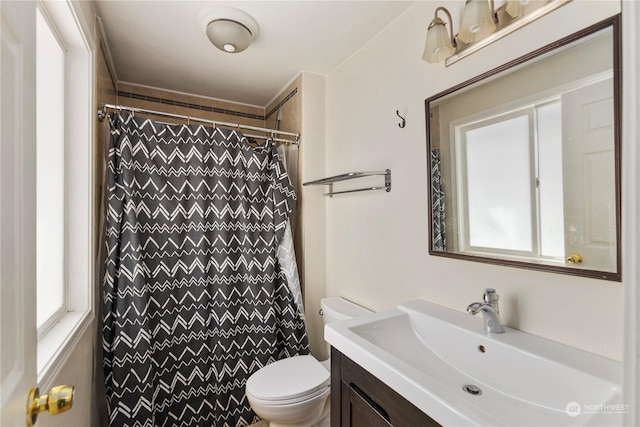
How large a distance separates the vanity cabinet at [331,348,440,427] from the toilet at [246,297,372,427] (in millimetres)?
363

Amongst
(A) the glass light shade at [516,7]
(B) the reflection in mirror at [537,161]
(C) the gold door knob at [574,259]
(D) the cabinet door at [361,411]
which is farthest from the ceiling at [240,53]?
(D) the cabinet door at [361,411]

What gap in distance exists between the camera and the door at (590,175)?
2.68 feet

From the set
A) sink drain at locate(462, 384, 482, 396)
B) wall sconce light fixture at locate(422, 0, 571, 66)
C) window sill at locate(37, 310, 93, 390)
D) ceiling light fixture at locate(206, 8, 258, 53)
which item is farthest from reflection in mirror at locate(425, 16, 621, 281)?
window sill at locate(37, 310, 93, 390)

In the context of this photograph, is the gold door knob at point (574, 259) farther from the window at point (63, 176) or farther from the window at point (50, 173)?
the window at point (50, 173)

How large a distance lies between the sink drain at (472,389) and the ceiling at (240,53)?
5.37ft

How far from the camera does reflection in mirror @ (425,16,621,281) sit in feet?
2.72

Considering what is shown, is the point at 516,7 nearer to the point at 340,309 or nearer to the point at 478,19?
the point at 478,19

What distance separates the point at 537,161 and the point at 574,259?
1.06 feet

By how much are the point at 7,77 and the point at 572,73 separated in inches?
→ 52.7

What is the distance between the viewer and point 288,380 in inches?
61.5

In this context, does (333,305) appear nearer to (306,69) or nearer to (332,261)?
(332,261)

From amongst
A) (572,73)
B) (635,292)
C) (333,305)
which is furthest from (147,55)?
(635,292)

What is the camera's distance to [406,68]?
4.87 ft

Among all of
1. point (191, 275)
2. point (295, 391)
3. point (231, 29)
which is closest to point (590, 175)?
point (295, 391)
